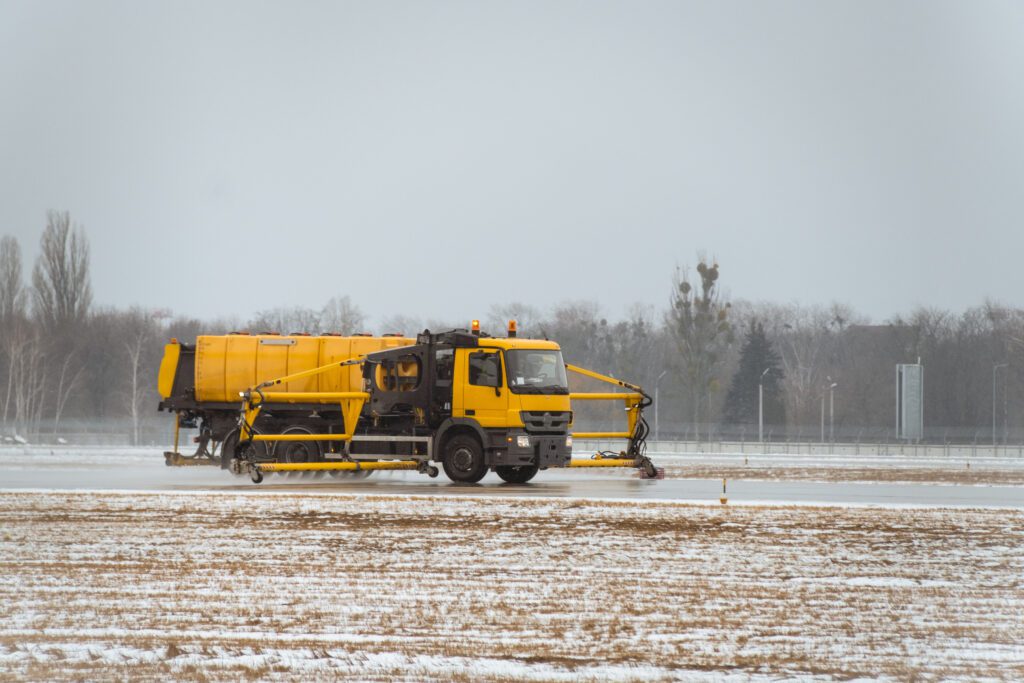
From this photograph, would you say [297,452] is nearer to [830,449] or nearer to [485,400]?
[485,400]

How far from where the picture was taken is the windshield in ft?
80.5

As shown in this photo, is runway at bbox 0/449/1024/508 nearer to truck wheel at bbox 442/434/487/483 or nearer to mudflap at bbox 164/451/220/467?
truck wheel at bbox 442/434/487/483

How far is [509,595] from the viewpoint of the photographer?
11.5m

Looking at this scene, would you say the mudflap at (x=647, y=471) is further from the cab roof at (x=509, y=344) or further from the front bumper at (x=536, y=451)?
the cab roof at (x=509, y=344)

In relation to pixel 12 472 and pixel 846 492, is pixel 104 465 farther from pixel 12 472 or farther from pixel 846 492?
pixel 846 492

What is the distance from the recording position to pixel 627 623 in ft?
33.8

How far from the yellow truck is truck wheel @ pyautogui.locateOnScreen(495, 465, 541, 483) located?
0.07 ft

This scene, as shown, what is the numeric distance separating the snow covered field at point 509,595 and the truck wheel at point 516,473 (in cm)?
768

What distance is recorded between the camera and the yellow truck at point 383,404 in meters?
24.7

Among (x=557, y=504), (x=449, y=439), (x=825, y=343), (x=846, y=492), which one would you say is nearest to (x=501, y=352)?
(x=449, y=439)

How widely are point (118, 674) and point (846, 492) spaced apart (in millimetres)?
18005

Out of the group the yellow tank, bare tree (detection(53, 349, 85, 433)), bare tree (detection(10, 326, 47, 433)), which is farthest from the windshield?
bare tree (detection(53, 349, 85, 433))

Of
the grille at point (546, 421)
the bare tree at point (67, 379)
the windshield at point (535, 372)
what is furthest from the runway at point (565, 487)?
the bare tree at point (67, 379)

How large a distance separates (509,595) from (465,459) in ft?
44.4
